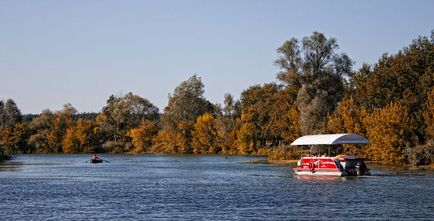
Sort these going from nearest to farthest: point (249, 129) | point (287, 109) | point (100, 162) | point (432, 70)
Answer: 1. point (432, 70)
2. point (100, 162)
3. point (287, 109)
4. point (249, 129)

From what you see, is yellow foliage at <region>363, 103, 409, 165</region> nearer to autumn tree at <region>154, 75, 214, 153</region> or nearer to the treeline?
the treeline

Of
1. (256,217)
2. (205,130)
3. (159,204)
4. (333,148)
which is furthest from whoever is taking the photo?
(205,130)

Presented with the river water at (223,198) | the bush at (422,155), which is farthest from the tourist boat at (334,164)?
the bush at (422,155)

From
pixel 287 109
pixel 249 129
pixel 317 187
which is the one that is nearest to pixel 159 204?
pixel 317 187

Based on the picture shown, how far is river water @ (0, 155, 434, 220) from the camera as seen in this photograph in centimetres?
4369

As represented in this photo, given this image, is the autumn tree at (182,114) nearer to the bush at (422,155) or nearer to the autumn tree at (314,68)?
the autumn tree at (314,68)

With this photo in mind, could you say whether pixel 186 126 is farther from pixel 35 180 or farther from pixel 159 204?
pixel 159 204

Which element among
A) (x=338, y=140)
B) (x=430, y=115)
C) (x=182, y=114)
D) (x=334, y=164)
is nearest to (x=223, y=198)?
(x=334, y=164)

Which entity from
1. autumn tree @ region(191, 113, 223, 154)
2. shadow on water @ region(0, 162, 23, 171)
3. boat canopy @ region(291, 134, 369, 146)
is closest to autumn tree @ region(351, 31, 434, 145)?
boat canopy @ region(291, 134, 369, 146)

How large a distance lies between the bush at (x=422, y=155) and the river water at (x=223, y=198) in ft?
41.7

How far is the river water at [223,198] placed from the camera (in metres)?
43.7

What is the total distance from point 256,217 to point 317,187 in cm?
2212

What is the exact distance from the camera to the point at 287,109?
469 ft

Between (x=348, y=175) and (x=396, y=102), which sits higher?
(x=396, y=102)
